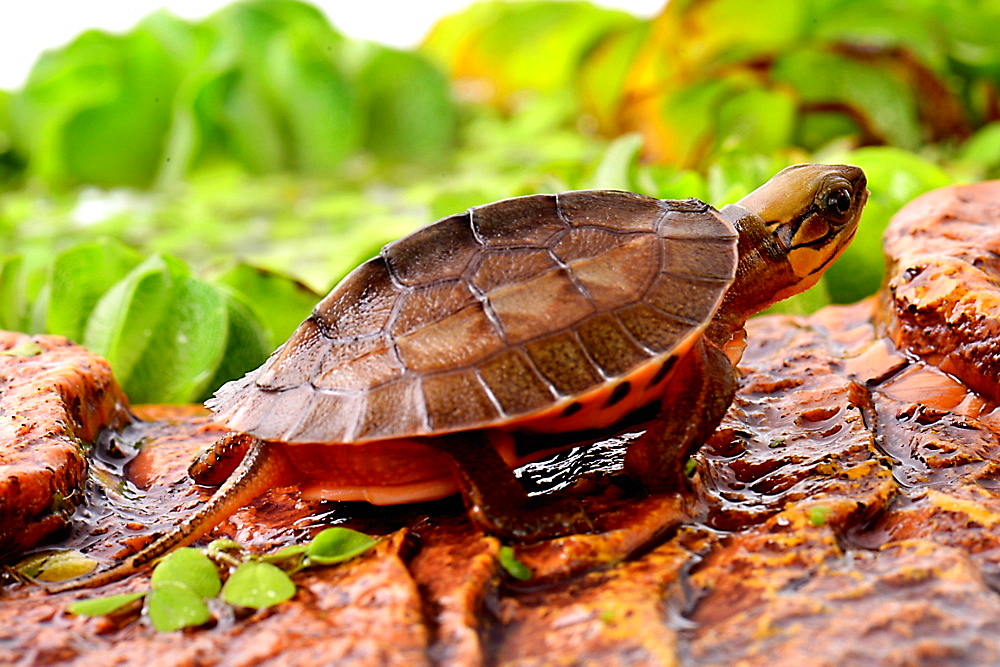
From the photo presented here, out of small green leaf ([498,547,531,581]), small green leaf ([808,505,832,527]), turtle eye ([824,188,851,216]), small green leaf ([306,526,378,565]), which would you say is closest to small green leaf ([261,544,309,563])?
small green leaf ([306,526,378,565])

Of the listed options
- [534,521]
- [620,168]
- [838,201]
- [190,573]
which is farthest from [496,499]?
[620,168]

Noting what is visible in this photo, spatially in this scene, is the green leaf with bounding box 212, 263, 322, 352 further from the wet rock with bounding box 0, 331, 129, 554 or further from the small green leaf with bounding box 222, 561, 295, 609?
the small green leaf with bounding box 222, 561, 295, 609

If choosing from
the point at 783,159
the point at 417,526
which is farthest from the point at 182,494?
the point at 783,159

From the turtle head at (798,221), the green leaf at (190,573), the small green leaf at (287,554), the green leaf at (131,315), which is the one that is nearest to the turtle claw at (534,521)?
the small green leaf at (287,554)

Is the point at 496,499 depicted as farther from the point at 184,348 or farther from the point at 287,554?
the point at 184,348

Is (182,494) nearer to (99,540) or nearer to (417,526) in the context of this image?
(99,540)

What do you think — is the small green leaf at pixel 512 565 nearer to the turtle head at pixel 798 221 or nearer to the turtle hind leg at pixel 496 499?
the turtle hind leg at pixel 496 499
